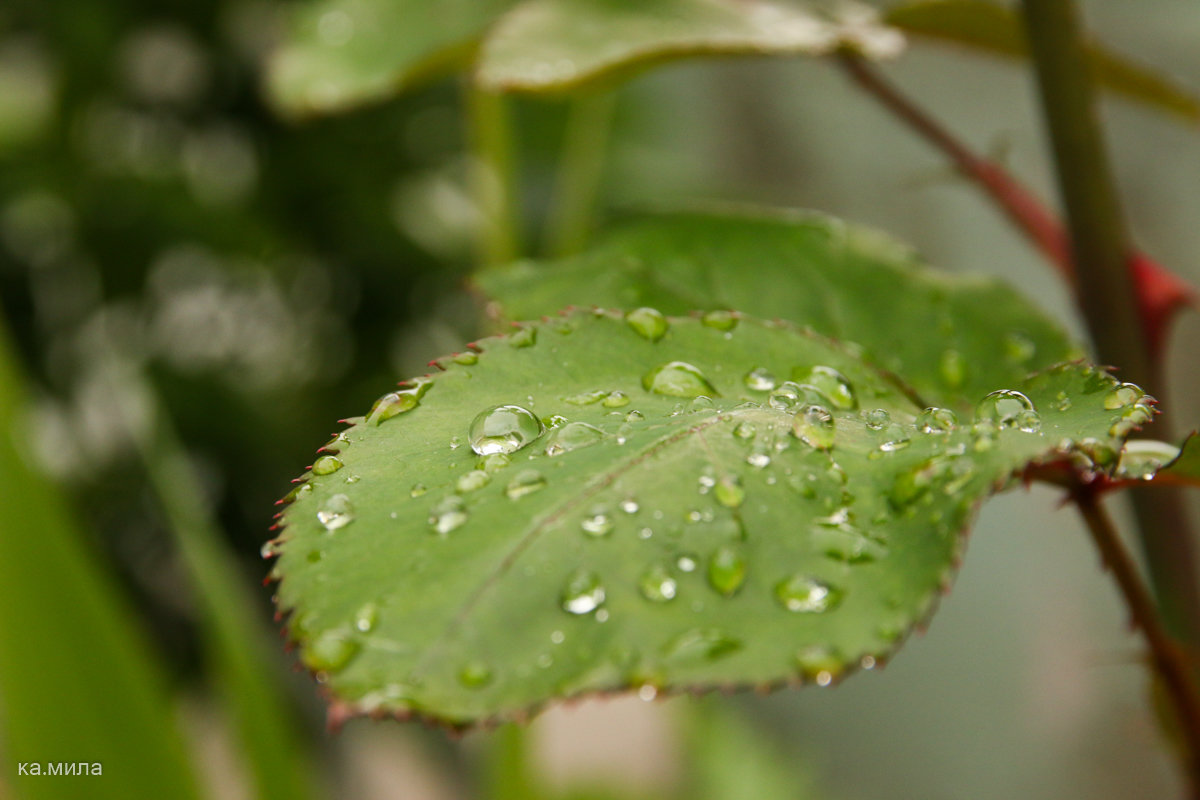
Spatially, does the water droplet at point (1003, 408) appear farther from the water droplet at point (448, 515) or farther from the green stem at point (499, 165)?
the green stem at point (499, 165)

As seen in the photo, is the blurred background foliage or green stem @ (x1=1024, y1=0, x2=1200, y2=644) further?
the blurred background foliage

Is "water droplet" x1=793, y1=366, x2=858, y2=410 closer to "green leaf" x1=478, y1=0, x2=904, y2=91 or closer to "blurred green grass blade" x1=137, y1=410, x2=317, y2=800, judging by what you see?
"green leaf" x1=478, y1=0, x2=904, y2=91

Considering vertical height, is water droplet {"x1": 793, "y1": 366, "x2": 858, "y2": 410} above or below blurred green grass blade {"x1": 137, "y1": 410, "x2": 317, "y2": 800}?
above

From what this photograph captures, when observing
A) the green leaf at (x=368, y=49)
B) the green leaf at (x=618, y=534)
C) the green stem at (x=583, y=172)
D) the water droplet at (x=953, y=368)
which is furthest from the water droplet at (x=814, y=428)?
the green stem at (x=583, y=172)

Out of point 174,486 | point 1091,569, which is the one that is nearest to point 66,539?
point 174,486

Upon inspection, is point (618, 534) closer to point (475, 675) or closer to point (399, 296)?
point (475, 675)

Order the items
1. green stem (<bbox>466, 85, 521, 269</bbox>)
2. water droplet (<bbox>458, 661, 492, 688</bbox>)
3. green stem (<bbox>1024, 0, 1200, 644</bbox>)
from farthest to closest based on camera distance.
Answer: green stem (<bbox>466, 85, 521, 269</bbox>), green stem (<bbox>1024, 0, 1200, 644</bbox>), water droplet (<bbox>458, 661, 492, 688</bbox>)

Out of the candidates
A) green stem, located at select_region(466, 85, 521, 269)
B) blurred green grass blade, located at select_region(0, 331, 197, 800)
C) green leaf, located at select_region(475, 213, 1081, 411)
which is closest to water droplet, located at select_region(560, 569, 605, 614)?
green leaf, located at select_region(475, 213, 1081, 411)
